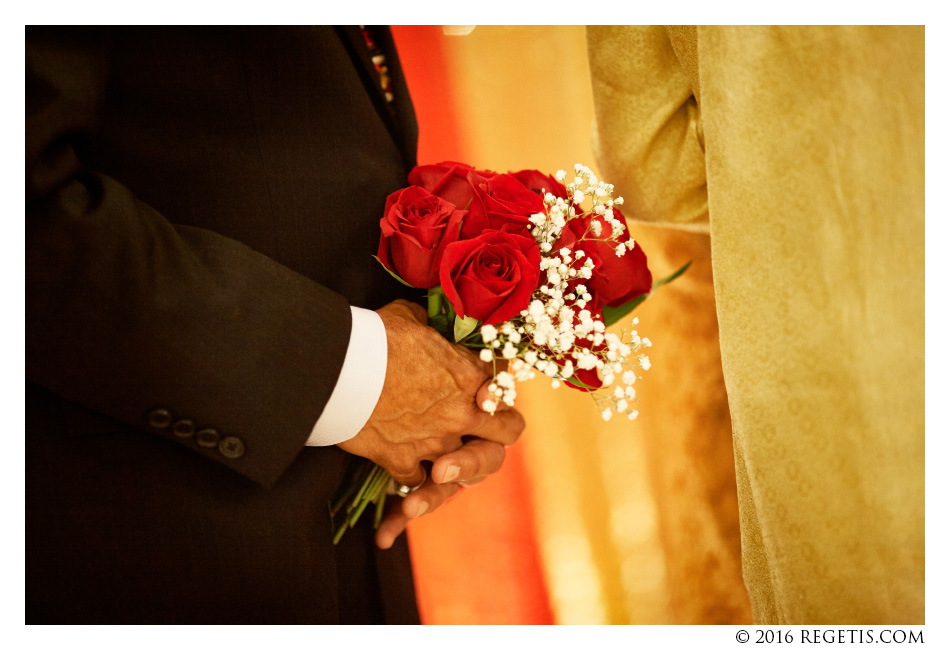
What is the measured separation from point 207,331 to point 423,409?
0.96 ft

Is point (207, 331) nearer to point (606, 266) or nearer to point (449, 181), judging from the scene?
point (449, 181)

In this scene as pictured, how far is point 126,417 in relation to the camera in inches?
24.8

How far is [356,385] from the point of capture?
719 mm

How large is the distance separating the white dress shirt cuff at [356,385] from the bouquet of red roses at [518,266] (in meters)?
0.09

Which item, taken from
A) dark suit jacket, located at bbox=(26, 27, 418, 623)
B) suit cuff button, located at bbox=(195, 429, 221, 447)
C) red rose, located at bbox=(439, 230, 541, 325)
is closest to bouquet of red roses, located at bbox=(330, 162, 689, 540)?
red rose, located at bbox=(439, 230, 541, 325)

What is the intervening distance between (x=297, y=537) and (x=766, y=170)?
2.57 ft

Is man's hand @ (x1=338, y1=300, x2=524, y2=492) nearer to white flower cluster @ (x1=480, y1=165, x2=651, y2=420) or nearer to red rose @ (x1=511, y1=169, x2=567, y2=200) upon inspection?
white flower cluster @ (x1=480, y1=165, x2=651, y2=420)

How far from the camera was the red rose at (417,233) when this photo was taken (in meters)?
0.74

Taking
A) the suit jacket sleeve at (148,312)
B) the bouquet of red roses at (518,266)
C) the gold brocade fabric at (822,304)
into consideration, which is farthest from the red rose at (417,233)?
the gold brocade fabric at (822,304)

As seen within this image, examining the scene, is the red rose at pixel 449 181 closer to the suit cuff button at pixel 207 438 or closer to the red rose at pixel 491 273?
the red rose at pixel 491 273

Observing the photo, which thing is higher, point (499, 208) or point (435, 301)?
point (499, 208)

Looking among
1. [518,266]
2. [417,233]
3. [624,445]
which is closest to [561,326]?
[518,266]

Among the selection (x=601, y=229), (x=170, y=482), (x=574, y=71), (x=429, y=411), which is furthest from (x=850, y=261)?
(x=170, y=482)

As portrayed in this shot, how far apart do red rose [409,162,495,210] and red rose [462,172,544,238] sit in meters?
0.02
